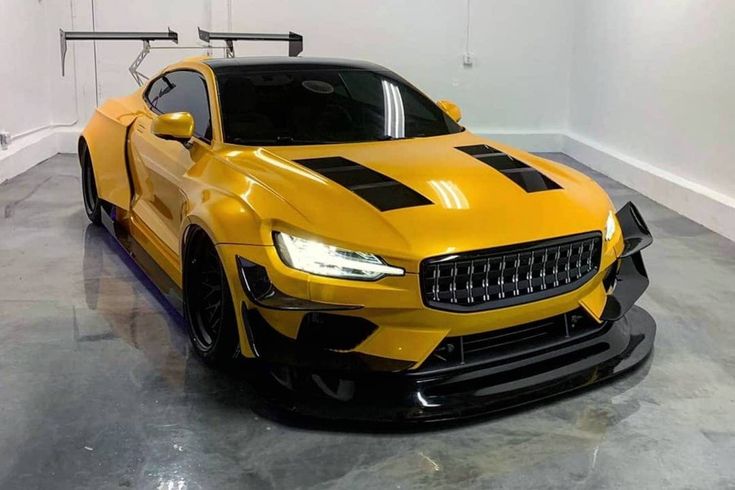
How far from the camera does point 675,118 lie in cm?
583

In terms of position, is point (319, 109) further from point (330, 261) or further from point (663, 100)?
point (663, 100)

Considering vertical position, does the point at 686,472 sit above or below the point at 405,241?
below

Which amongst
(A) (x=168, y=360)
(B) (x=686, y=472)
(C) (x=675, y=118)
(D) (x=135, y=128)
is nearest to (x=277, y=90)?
(D) (x=135, y=128)

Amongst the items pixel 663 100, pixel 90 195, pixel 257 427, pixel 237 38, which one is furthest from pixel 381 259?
pixel 663 100

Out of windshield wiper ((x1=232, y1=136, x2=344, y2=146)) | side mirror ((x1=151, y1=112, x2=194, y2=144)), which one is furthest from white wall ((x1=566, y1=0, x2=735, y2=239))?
side mirror ((x1=151, y1=112, x2=194, y2=144))

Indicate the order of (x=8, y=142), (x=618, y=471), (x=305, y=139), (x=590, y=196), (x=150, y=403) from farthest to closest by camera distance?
(x=8, y=142) → (x=305, y=139) → (x=590, y=196) → (x=150, y=403) → (x=618, y=471)

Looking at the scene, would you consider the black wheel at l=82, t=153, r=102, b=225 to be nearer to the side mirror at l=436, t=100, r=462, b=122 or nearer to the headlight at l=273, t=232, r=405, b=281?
the side mirror at l=436, t=100, r=462, b=122

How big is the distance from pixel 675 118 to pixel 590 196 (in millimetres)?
3396

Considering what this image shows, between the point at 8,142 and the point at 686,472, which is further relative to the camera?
the point at 8,142

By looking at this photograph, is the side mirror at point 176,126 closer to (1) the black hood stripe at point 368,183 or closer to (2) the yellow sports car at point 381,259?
(2) the yellow sports car at point 381,259

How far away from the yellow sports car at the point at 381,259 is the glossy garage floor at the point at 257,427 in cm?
12

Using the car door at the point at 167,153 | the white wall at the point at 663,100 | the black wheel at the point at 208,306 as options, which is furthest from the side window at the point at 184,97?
the white wall at the point at 663,100

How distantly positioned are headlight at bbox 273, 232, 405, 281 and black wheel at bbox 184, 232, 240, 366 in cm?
30

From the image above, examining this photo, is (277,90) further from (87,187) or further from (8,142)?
(8,142)
